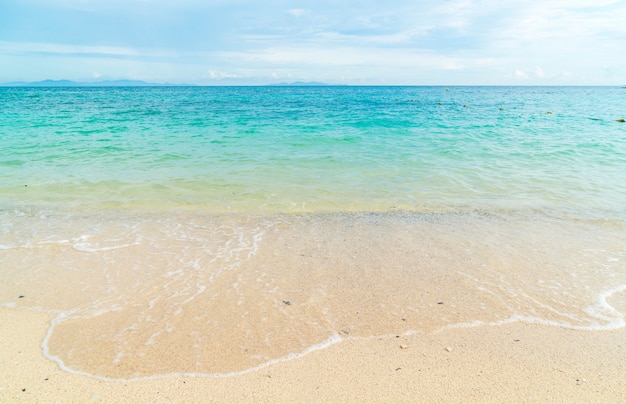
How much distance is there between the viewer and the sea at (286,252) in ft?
13.4

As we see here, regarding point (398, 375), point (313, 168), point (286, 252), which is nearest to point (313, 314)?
point (398, 375)

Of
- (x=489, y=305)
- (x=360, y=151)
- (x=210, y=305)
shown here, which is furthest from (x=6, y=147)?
(x=489, y=305)

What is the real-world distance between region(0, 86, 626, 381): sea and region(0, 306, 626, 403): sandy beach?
0.15 m

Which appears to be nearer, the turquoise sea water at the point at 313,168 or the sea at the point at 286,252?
the sea at the point at 286,252

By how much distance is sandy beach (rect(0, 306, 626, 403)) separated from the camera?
3.18m

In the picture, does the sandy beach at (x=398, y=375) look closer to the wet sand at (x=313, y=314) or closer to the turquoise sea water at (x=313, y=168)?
the wet sand at (x=313, y=314)

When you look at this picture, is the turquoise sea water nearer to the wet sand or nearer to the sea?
the sea

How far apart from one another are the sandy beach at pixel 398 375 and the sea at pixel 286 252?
0.15 meters

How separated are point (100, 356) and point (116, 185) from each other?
7.70m

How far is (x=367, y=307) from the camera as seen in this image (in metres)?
4.52

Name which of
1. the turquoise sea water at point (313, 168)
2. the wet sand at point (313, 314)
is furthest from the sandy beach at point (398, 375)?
the turquoise sea water at point (313, 168)

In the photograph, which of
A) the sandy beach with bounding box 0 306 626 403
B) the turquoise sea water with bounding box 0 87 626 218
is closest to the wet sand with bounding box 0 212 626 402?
the sandy beach with bounding box 0 306 626 403

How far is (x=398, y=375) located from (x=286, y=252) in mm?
3061

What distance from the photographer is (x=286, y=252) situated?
6.13m
